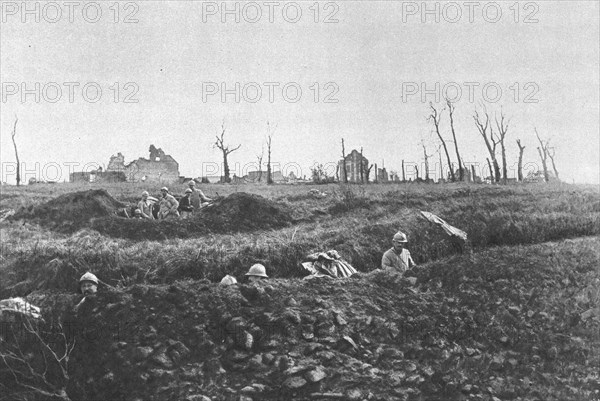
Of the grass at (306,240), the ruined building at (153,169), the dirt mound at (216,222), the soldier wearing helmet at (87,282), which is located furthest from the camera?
the ruined building at (153,169)

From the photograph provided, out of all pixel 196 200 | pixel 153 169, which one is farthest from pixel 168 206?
pixel 153 169

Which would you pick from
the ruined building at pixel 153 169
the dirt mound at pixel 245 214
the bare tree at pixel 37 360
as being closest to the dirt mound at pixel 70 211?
the dirt mound at pixel 245 214

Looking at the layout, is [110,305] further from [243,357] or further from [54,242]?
[54,242]

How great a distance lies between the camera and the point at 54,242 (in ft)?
42.9

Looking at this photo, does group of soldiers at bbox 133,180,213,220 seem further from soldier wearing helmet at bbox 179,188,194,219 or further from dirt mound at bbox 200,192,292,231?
dirt mound at bbox 200,192,292,231

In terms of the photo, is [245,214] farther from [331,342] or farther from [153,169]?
[153,169]

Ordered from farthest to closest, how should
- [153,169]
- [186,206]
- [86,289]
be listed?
[153,169] < [186,206] < [86,289]

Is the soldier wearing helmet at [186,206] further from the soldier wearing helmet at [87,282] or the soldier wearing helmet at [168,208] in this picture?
the soldier wearing helmet at [87,282]

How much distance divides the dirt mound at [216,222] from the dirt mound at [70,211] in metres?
1.33

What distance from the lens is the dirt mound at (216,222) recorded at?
13.5 meters

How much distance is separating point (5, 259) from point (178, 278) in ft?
13.9

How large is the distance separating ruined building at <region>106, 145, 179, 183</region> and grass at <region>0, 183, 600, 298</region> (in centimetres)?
1430

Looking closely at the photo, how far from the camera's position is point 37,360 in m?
5.62

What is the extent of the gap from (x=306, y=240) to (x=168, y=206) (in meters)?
4.60
